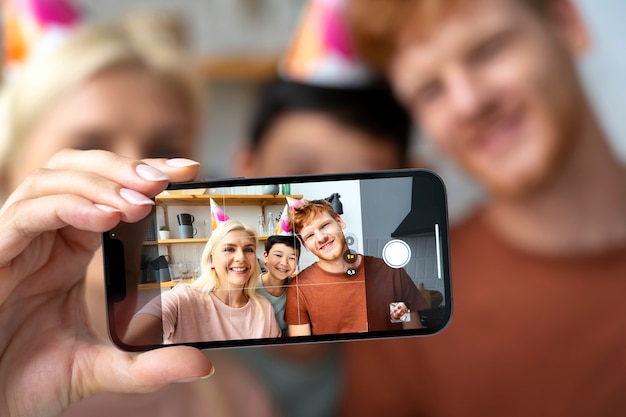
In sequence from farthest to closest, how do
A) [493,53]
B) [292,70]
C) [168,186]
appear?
[292,70] → [493,53] → [168,186]

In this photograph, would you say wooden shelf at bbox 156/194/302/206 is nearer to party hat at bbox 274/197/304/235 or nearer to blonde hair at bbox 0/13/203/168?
party hat at bbox 274/197/304/235

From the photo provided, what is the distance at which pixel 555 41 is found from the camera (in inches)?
36.2

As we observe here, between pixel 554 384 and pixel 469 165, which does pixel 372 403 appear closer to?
pixel 554 384

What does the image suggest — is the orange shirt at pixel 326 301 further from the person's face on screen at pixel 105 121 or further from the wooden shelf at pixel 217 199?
the person's face on screen at pixel 105 121

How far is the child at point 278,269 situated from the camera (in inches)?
18.5

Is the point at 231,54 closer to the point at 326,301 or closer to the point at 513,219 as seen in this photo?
the point at 513,219

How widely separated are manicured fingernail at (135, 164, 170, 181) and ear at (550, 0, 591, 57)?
2.56 ft

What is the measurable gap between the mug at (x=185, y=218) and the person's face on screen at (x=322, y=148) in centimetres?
48

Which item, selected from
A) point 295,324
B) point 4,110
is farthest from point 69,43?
point 295,324

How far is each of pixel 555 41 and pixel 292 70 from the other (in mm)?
450

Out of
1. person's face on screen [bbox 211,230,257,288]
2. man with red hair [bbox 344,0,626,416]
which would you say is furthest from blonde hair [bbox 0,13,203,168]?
person's face on screen [bbox 211,230,257,288]

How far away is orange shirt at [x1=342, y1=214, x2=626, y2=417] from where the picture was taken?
90 centimetres

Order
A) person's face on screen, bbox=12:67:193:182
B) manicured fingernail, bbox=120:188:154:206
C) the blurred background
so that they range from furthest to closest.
Answer: the blurred background → person's face on screen, bbox=12:67:193:182 → manicured fingernail, bbox=120:188:154:206

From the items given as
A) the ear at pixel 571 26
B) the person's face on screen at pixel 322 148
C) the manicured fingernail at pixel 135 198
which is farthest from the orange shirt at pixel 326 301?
the ear at pixel 571 26
